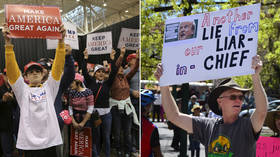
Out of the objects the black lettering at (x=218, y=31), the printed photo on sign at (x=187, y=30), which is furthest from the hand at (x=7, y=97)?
the black lettering at (x=218, y=31)

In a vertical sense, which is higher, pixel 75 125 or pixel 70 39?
pixel 70 39

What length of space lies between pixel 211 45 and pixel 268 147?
1639 mm

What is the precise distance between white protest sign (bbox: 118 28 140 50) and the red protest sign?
1.44m

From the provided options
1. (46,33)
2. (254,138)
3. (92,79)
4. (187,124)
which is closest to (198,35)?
(187,124)

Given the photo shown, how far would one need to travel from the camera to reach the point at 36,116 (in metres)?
4.04

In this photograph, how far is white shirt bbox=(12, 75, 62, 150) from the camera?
3.99 metres

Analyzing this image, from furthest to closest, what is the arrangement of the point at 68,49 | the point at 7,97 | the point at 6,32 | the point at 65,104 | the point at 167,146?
the point at 167,146 < the point at 65,104 < the point at 68,49 < the point at 7,97 < the point at 6,32

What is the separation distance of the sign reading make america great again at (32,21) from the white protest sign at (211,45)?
1.58 metres

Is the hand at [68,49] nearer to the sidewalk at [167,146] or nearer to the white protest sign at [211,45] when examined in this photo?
the white protest sign at [211,45]

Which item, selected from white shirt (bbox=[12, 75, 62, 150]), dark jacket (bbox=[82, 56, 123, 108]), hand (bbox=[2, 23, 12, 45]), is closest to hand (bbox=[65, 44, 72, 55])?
white shirt (bbox=[12, 75, 62, 150])

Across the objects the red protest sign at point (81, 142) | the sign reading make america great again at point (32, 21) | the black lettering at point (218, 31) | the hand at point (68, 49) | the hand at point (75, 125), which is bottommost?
the red protest sign at point (81, 142)

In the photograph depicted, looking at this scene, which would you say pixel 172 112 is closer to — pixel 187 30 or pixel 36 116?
pixel 187 30

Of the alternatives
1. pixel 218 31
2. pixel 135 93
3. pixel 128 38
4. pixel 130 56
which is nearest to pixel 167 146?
pixel 135 93

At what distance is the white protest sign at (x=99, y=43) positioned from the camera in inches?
189
